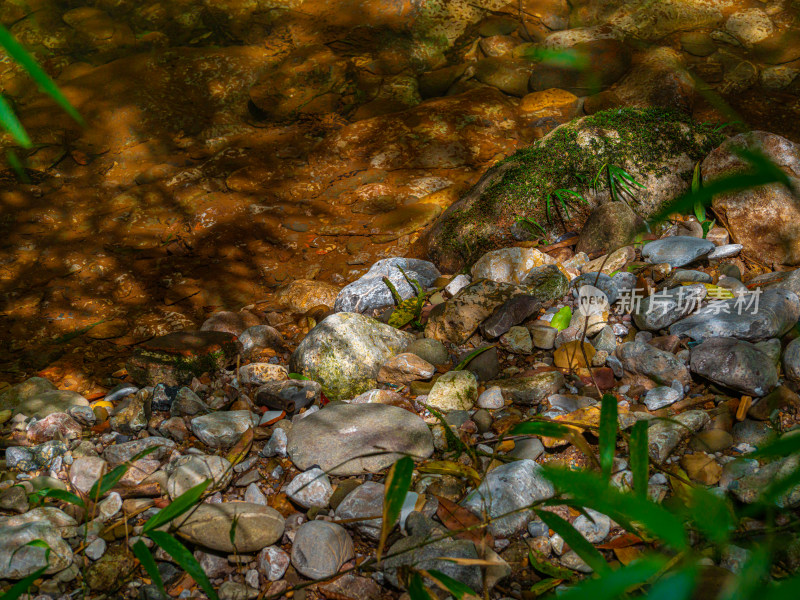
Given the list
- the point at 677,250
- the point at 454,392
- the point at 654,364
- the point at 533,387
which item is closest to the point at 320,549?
the point at 454,392

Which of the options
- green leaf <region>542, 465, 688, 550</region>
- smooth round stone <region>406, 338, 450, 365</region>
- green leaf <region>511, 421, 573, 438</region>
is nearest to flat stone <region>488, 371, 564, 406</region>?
smooth round stone <region>406, 338, 450, 365</region>

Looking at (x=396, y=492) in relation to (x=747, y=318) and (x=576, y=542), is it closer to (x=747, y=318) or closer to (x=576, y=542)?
(x=576, y=542)

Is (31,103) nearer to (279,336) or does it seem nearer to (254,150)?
(254,150)

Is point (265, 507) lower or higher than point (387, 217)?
higher

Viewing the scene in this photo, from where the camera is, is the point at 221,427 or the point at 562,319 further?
the point at 562,319

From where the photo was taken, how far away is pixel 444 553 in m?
1.52

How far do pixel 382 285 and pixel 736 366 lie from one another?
180 centimetres

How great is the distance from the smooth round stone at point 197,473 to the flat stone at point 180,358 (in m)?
0.74

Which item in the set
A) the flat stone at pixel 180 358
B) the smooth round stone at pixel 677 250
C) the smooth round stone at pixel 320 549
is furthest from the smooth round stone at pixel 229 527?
the smooth round stone at pixel 677 250

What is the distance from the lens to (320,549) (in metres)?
1.59

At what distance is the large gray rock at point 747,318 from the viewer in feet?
6.82

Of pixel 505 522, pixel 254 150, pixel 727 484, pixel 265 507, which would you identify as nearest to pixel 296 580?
pixel 265 507

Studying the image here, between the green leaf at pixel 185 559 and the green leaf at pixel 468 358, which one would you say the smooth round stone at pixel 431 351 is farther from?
the green leaf at pixel 185 559

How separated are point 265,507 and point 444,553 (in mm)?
585
